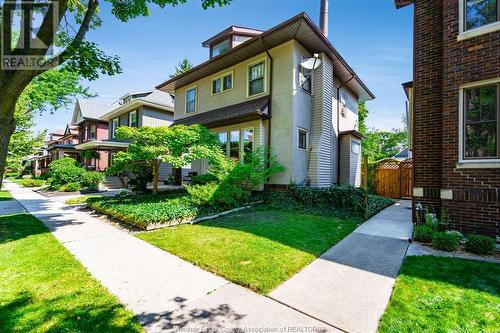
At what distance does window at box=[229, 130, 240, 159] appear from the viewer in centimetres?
1160

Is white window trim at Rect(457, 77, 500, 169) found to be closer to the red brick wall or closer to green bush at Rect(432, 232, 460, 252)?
the red brick wall

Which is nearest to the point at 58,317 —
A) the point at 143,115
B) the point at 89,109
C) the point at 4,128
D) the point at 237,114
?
the point at 4,128

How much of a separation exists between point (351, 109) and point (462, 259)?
12915 mm

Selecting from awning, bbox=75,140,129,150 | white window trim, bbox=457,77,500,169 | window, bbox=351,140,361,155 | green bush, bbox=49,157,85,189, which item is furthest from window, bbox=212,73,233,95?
green bush, bbox=49,157,85,189

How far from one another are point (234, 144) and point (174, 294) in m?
9.03

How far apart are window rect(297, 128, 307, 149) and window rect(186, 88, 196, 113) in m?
7.47

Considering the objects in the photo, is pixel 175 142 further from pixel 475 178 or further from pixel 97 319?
pixel 475 178

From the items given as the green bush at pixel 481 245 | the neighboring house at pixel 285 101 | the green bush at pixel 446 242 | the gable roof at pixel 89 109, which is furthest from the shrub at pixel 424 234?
the gable roof at pixel 89 109

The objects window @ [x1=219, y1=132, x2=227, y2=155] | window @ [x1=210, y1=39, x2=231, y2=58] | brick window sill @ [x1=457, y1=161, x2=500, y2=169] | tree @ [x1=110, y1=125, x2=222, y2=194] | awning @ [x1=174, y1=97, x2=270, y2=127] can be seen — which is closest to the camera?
brick window sill @ [x1=457, y1=161, x2=500, y2=169]

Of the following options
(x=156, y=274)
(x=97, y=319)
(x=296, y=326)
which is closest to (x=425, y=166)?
(x=296, y=326)

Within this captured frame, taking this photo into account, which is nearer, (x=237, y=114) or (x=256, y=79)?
(x=237, y=114)

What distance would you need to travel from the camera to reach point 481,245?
4.59m

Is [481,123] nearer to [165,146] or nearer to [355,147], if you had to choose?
[355,147]

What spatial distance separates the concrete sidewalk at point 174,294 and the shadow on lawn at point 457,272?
2.26 m
